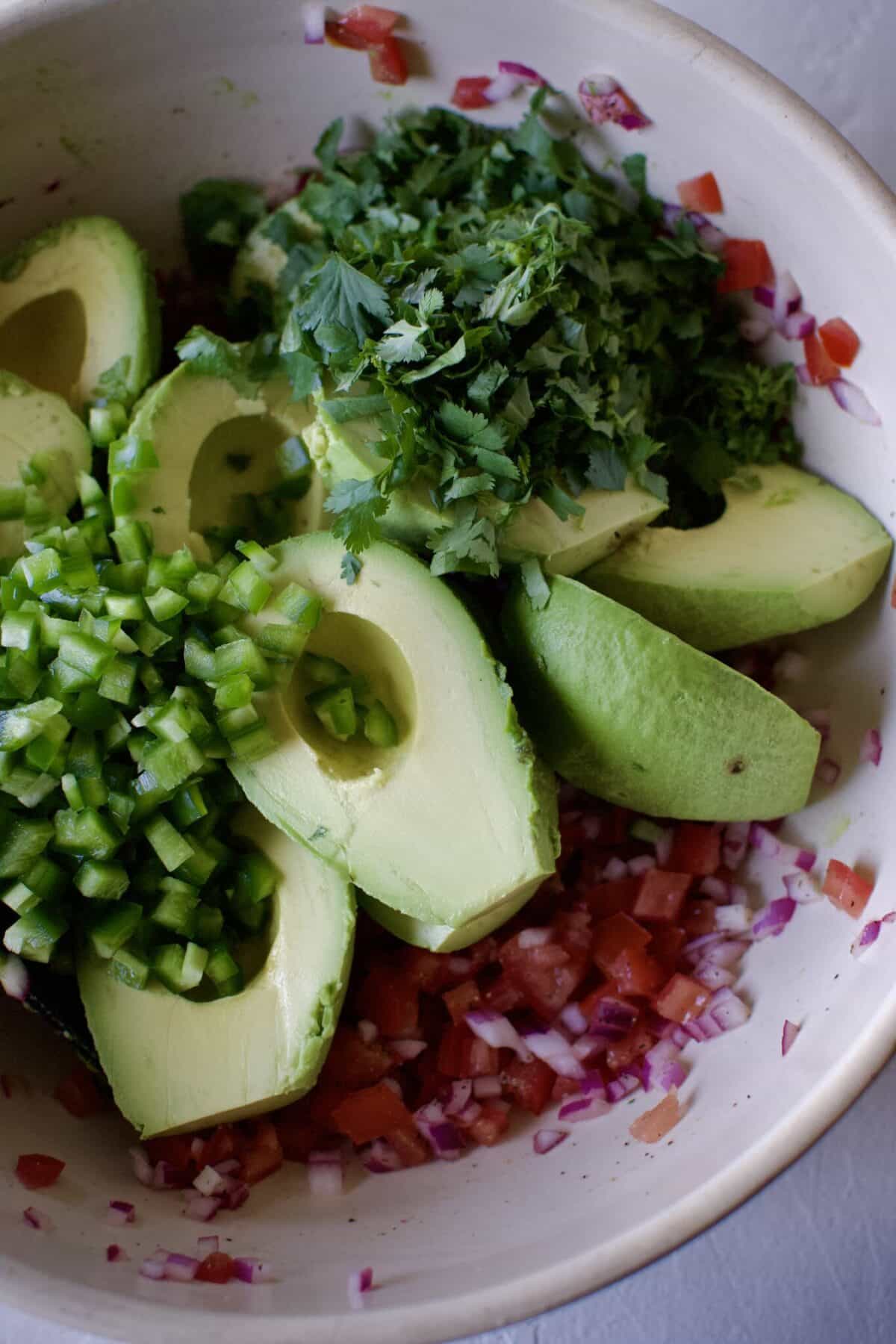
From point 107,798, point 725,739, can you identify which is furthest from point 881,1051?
point 107,798

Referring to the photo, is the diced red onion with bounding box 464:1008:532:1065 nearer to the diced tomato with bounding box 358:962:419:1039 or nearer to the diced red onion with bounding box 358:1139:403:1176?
the diced tomato with bounding box 358:962:419:1039

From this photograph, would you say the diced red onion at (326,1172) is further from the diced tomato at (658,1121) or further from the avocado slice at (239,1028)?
the diced tomato at (658,1121)

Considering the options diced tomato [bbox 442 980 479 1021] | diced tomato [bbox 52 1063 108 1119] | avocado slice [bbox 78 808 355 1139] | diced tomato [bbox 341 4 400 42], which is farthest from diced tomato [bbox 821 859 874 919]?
diced tomato [bbox 341 4 400 42]

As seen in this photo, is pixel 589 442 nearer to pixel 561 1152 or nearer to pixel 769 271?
pixel 769 271

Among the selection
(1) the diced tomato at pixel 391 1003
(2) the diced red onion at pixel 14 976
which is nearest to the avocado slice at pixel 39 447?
(2) the diced red onion at pixel 14 976

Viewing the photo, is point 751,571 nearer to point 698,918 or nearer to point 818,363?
point 818,363

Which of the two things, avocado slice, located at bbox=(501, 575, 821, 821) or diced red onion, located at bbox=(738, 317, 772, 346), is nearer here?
avocado slice, located at bbox=(501, 575, 821, 821)

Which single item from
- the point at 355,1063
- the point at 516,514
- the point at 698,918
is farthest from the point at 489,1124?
the point at 516,514
